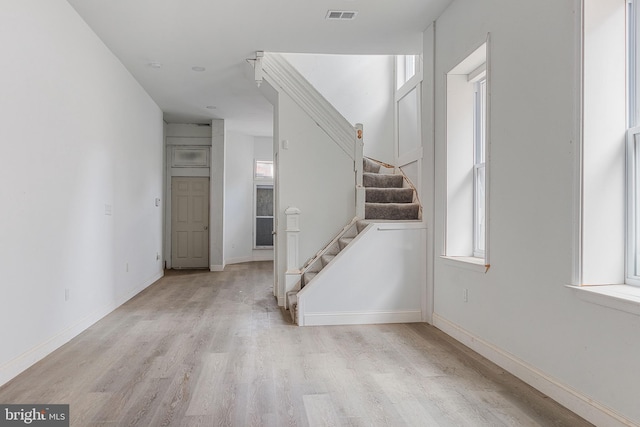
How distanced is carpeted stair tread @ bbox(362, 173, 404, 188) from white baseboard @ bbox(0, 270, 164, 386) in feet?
11.5

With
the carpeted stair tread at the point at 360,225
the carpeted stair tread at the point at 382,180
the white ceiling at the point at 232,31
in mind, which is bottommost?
the carpeted stair tread at the point at 360,225

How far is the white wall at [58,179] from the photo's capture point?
9.90 feet

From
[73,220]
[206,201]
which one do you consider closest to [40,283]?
[73,220]

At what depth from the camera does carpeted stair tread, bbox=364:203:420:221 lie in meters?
5.78

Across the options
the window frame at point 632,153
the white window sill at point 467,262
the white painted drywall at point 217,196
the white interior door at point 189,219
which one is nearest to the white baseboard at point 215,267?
the white painted drywall at point 217,196

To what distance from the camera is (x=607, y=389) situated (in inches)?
86.5

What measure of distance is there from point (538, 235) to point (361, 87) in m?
5.13

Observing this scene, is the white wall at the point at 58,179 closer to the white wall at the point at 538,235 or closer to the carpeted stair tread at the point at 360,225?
the carpeted stair tread at the point at 360,225

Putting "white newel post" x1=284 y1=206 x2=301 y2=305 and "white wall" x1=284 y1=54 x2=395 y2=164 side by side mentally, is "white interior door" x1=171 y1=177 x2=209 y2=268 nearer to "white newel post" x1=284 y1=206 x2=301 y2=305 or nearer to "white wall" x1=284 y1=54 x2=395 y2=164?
"white wall" x1=284 y1=54 x2=395 y2=164

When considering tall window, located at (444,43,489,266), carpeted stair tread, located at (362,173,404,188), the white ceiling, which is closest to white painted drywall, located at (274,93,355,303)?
carpeted stair tread, located at (362,173,404,188)

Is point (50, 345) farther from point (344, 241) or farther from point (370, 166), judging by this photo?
point (370, 166)

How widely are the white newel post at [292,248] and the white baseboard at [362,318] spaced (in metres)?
0.83

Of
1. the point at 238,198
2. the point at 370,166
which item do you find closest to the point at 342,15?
the point at 370,166

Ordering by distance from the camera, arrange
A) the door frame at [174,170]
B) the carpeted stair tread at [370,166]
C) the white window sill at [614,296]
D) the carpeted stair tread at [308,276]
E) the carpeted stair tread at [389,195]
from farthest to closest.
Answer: the door frame at [174,170]
the carpeted stair tread at [370,166]
the carpeted stair tread at [389,195]
the carpeted stair tread at [308,276]
the white window sill at [614,296]
